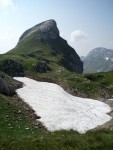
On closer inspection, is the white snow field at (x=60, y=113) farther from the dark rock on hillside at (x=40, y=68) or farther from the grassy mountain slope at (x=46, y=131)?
the dark rock on hillside at (x=40, y=68)

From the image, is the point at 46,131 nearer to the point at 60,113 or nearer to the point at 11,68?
the point at 60,113

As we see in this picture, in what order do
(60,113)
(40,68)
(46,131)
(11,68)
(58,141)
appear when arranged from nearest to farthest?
(58,141) < (46,131) < (60,113) < (11,68) < (40,68)

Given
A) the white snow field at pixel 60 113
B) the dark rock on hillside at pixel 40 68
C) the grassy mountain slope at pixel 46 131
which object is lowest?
the white snow field at pixel 60 113

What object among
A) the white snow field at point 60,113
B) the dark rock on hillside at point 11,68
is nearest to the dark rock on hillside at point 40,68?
the dark rock on hillside at point 11,68

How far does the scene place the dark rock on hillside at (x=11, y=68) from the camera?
317 ft

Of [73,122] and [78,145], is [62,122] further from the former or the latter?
[78,145]

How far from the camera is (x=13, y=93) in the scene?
5650cm

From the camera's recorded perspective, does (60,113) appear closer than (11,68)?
Yes

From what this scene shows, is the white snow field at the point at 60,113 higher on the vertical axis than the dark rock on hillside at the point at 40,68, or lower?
lower

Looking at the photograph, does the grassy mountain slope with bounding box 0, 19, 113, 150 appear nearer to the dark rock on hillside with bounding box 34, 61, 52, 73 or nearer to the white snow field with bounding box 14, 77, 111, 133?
the white snow field with bounding box 14, 77, 111, 133

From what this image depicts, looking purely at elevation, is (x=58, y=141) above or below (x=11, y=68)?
below

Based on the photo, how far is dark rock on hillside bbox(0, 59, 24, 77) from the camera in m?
96.7

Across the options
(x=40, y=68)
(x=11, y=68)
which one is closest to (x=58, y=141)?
(x=11, y=68)

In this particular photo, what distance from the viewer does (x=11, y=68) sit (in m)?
98.0
